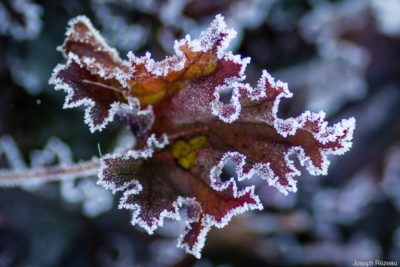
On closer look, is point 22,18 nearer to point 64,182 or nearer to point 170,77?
point 64,182

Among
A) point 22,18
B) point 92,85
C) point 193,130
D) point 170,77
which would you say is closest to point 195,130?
point 193,130

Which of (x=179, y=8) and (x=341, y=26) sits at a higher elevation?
(x=341, y=26)

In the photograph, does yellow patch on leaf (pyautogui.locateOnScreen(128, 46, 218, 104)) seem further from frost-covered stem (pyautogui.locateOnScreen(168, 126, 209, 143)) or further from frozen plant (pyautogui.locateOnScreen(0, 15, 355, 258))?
frost-covered stem (pyautogui.locateOnScreen(168, 126, 209, 143))

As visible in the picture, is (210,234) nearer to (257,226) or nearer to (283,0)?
(257,226)

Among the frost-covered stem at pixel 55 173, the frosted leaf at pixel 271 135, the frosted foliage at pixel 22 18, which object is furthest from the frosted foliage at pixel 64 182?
the frosted leaf at pixel 271 135

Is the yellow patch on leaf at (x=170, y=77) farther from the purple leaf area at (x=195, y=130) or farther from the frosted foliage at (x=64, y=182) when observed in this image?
the frosted foliage at (x=64, y=182)

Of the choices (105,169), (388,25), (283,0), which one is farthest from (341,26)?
(105,169)

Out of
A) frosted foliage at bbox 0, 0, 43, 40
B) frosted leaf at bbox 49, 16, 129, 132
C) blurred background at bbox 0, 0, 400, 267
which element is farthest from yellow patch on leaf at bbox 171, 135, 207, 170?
frosted foliage at bbox 0, 0, 43, 40

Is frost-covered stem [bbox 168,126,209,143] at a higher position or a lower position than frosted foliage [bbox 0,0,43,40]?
lower
